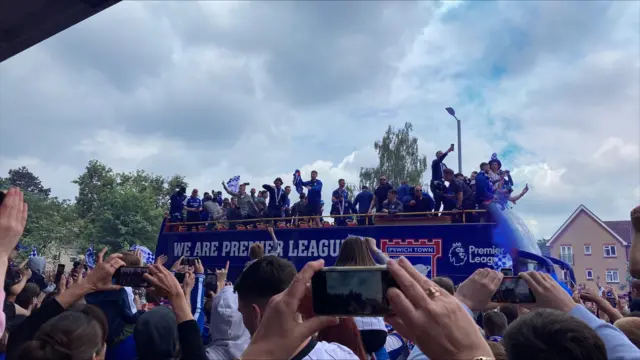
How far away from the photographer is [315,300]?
1105 millimetres

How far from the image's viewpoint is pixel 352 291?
3.57ft

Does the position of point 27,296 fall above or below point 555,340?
below

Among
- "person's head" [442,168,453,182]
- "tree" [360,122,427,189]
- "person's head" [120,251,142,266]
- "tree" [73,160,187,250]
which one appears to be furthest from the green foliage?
"person's head" [120,251,142,266]

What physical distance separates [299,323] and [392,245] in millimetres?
10434

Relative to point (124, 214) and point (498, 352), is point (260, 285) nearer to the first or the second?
point (498, 352)

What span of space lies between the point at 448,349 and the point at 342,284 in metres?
0.25

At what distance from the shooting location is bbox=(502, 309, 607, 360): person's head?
1.42 meters

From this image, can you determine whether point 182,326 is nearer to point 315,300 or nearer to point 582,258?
point 315,300

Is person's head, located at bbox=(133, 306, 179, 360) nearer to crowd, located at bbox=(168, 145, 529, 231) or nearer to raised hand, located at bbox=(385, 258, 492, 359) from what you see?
raised hand, located at bbox=(385, 258, 492, 359)

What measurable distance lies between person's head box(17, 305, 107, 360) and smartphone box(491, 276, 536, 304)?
1.53 metres

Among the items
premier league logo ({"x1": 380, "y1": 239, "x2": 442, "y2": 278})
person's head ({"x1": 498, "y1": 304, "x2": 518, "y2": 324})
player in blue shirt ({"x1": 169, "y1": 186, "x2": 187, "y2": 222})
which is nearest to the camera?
person's head ({"x1": 498, "y1": 304, "x2": 518, "y2": 324})

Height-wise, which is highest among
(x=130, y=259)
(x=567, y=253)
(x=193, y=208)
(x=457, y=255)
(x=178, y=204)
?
(x=178, y=204)

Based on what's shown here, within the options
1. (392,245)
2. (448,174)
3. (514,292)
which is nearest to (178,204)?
(392,245)

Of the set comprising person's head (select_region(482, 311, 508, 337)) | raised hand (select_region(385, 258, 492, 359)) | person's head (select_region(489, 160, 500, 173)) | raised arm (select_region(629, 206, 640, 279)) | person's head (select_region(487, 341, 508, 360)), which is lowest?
person's head (select_region(482, 311, 508, 337))
